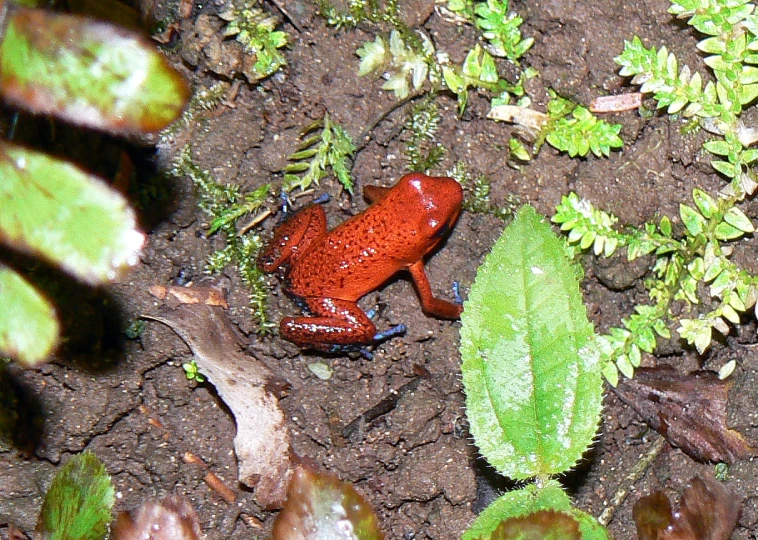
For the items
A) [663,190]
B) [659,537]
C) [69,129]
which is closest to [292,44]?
[69,129]

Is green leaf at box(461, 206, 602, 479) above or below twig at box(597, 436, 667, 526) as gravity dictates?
above

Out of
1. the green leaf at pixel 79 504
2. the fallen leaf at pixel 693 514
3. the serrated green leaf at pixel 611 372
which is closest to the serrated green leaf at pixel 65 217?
the green leaf at pixel 79 504

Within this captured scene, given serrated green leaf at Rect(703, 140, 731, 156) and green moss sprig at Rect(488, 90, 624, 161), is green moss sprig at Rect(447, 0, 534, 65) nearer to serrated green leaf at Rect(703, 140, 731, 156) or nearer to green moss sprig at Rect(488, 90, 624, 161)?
green moss sprig at Rect(488, 90, 624, 161)

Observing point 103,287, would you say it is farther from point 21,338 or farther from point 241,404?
point 21,338

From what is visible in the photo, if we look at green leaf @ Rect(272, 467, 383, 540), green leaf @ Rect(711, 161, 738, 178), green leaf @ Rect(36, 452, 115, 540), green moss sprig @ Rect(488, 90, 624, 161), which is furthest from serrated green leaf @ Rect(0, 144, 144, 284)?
green leaf @ Rect(711, 161, 738, 178)

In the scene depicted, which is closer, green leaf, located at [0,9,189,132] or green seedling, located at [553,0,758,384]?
green leaf, located at [0,9,189,132]

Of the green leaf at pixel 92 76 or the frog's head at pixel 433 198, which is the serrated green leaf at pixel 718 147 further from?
the green leaf at pixel 92 76

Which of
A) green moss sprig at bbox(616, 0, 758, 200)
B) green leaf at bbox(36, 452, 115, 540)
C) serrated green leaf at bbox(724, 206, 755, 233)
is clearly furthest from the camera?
serrated green leaf at bbox(724, 206, 755, 233)
